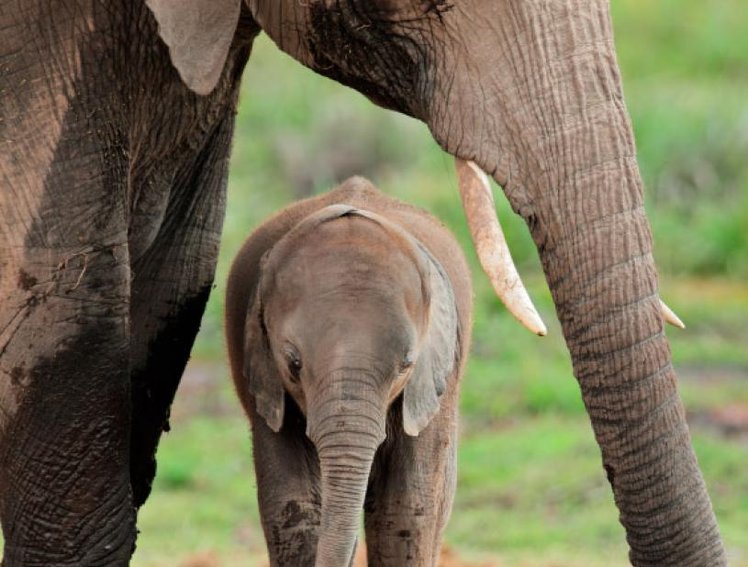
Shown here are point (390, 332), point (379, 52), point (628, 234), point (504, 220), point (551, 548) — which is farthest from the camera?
point (504, 220)

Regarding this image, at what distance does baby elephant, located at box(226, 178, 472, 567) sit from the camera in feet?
15.5

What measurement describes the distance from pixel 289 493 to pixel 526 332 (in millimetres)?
5070

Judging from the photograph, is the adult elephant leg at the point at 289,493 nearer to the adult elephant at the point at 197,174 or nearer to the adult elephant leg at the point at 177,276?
the adult elephant at the point at 197,174

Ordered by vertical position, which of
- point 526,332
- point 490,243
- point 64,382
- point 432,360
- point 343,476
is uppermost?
point 526,332

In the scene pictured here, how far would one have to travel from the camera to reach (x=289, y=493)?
5.12 metres

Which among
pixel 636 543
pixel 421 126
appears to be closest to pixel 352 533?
pixel 636 543

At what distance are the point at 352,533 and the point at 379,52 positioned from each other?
1.01 m

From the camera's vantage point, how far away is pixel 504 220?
10586mm

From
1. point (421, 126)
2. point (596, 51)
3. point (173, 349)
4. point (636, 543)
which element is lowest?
point (636, 543)

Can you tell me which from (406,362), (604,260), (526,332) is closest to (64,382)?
(406,362)

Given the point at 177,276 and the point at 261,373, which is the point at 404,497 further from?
the point at 177,276

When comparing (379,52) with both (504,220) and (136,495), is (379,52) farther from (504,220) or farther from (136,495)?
(504,220)

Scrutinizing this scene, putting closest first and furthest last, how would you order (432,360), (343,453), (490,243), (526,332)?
(490,243)
(343,453)
(432,360)
(526,332)

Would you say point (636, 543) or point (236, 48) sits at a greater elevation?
point (236, 48)
